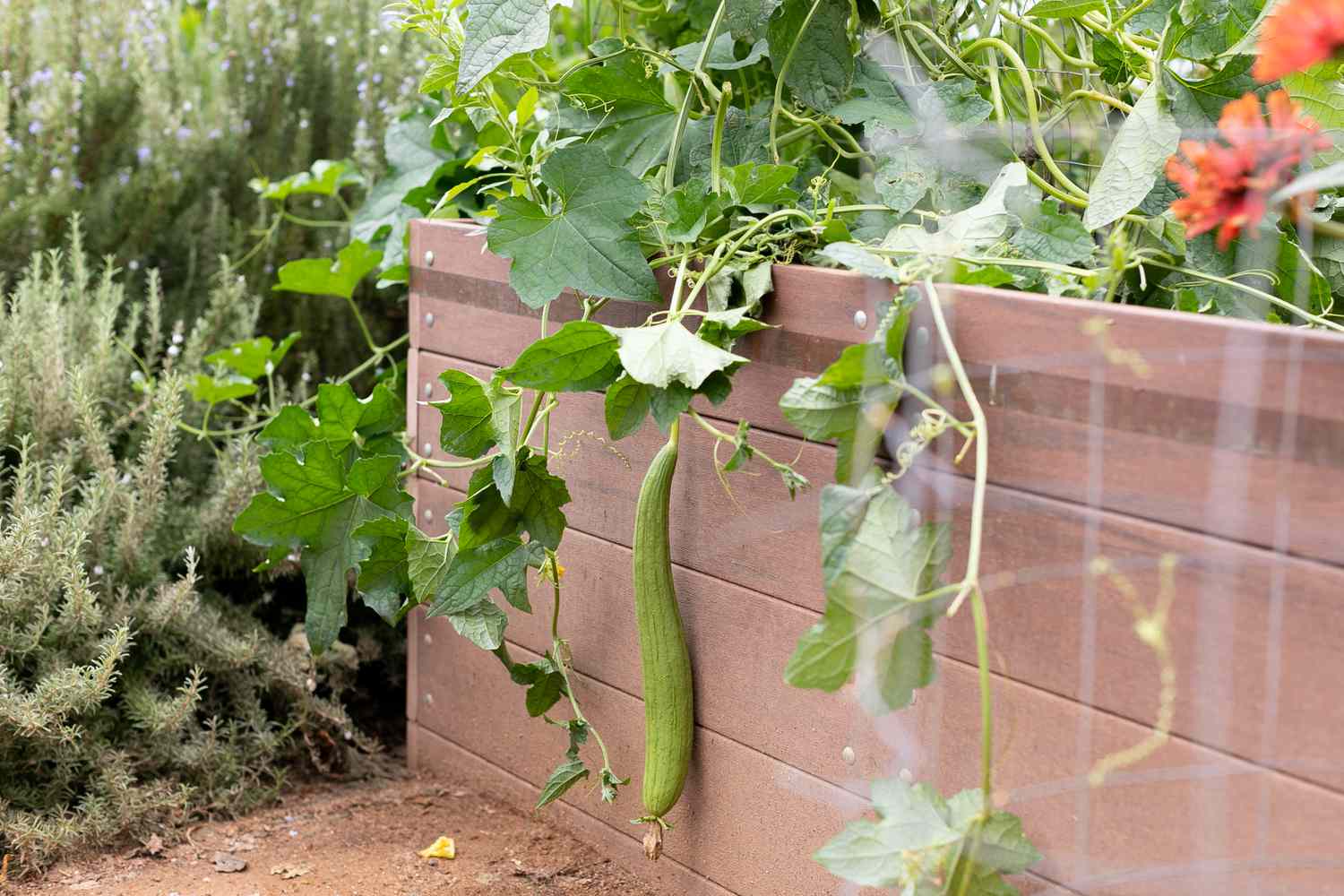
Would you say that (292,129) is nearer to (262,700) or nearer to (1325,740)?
(262,700)

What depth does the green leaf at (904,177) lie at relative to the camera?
1080mm

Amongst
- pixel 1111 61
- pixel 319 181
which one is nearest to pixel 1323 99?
pixel 1111 61

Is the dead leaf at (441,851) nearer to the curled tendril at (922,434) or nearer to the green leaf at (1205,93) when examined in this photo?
the curled tendril at (922,434)

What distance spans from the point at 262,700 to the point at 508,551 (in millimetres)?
686

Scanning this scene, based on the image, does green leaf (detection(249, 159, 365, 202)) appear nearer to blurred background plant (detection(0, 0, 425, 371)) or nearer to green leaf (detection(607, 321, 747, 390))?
blurred background plant (detection(0, 0, 425, 371))

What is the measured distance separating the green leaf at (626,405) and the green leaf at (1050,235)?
0.31 m

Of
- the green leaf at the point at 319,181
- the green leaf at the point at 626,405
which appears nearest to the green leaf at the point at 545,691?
the green leaf at the point at 626,405

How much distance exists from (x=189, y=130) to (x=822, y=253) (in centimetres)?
145

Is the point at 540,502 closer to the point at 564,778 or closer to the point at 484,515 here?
the point at 484,515

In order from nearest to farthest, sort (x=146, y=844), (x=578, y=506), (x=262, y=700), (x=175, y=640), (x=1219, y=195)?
1. (x=1219, y=195)
2. (x=578, y=506)
3. (x=146, y=844)
4. (x=175, y=640)
5. (x=262, y=700)

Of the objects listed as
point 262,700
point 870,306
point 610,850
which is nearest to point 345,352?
point 262,700

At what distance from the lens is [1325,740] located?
0.74 metres

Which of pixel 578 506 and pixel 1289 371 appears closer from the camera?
pixel 1289 371

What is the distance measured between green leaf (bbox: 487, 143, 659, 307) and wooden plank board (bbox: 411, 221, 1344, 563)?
6.8 inches
